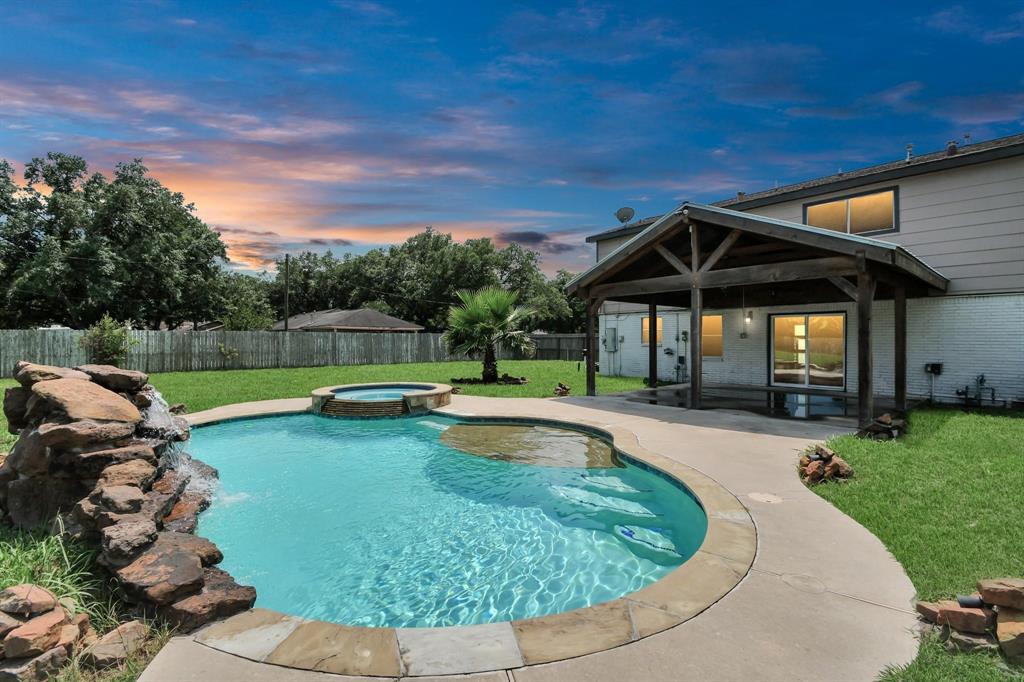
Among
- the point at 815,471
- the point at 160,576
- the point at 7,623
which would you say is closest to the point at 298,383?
the point at 160,576

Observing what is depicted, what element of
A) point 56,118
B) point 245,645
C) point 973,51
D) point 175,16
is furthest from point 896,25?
point 56,118

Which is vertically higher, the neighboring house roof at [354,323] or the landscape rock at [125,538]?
the neighboring house roof at [354,323]

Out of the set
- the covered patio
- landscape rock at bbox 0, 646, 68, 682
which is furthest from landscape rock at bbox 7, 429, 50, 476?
the covered patio

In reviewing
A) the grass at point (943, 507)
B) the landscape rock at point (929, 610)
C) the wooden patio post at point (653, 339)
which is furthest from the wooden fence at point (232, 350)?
the landscape rock at point (929, 610)

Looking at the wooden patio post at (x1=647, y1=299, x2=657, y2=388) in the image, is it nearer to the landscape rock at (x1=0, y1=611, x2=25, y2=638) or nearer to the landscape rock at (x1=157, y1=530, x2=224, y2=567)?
the landscape rock at (x1=157, y1=530, x2=224, y2=567)

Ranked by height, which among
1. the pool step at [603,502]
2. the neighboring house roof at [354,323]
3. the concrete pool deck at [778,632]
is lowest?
the pool step at [603,502]

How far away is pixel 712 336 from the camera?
47.4ft

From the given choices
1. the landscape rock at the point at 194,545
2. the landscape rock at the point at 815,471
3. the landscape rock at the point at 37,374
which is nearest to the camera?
the landscape rock at the point at 194,545

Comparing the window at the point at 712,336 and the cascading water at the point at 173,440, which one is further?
the window at the point at 712,336

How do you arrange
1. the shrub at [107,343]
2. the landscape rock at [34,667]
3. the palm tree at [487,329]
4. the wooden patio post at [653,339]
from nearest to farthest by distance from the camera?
the landscape rock at [34,667]
the wooden patio post at [653,339]
the shrub at [107,343]
the palm tree at [487,329]

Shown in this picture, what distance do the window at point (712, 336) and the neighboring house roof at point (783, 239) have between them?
5.00 metres

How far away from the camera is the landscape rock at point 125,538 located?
296 cm

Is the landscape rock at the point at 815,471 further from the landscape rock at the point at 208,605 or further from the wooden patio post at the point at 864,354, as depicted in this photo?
the landscape rock at the point at 208,605

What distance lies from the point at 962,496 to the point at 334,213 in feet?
62.6
